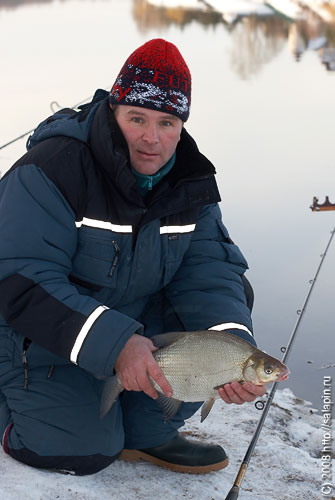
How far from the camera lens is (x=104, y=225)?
99.7 inches

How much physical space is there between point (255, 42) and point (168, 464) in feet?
33.9

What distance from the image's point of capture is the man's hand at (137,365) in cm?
225

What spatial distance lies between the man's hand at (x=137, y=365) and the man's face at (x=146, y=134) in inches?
24.2

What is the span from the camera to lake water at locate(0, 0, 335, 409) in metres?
4.51

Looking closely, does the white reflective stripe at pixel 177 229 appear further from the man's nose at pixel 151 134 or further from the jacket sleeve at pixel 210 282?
the man's nose at pixel 151 134

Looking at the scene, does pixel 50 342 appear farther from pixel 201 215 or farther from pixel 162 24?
pixel 162 24

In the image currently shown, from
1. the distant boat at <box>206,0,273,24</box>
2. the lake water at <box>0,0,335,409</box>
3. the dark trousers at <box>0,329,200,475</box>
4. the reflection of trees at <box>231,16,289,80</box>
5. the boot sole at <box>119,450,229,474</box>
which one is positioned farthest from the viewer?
the distant boat at <box>206,0,273,24</box>

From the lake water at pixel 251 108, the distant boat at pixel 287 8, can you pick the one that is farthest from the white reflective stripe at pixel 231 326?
the distant boat at pixel 287 8

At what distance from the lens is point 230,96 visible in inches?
361

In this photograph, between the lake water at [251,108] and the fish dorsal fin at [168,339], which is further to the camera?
the lake water at [251,108]

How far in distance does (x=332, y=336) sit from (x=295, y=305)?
420mm

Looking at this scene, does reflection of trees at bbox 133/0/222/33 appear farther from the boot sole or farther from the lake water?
the boot sole

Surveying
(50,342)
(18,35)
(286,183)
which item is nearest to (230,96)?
(286,183)

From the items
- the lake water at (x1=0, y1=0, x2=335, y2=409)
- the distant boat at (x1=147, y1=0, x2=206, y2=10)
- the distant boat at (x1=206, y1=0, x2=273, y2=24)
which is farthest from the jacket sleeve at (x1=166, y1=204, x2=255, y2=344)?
the distant boat at (x1=147, y1=0, x2=206, y2=10)
